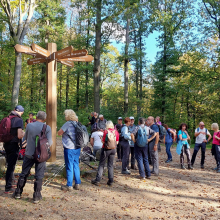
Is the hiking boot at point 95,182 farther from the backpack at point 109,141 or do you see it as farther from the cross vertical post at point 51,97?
the cross vertical post at point 51,97

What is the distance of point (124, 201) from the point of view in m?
4.61

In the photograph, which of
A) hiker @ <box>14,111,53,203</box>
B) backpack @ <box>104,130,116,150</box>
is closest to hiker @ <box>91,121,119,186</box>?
backpack @ <box>104,130,116,150</box>

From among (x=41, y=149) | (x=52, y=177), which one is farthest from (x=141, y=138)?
(x=41, y=149)

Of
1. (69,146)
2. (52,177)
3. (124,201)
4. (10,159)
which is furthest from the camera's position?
(52,177)

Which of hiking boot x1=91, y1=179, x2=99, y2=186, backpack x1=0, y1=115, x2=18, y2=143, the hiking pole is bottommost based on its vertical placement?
hiking boot x1=91, y1=179, x2=99, y2=186

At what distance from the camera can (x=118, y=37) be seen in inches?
687

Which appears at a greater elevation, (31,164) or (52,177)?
(31,164)

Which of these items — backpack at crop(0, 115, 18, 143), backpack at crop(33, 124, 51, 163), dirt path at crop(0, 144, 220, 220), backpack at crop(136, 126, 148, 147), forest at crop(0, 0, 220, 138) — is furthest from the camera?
forest at crop(0, 0, 220, 138)

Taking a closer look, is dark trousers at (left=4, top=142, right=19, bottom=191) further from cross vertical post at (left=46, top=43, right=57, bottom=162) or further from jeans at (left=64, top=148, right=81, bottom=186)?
cross vertical post at (left=46, top=43, right=57, bottom=162)

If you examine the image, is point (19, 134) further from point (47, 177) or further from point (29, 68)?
point (29, 68)

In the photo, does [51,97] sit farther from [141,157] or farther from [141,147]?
[141,157]

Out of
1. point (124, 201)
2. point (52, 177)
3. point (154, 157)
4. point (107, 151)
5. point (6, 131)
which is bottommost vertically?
point (124, 201)

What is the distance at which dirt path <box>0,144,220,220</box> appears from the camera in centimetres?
384

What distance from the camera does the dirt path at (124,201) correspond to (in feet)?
12.6
